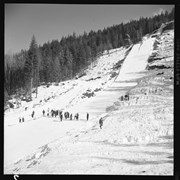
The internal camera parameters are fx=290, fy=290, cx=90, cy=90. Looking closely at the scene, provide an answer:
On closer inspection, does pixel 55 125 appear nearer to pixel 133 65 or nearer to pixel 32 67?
pixel 32 67

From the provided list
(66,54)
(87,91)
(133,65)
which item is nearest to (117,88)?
(133,65)

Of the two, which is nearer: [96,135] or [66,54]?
[96,135]

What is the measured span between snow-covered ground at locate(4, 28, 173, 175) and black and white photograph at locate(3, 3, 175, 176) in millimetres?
22

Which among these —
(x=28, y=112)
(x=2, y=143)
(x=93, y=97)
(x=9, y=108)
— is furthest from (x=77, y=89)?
(x=2, y=143)

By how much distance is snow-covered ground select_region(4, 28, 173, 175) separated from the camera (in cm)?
623

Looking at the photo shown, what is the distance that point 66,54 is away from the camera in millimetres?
7727

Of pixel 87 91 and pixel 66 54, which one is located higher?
pixel 66 54

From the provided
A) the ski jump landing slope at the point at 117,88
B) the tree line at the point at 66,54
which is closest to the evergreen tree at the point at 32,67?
the tree line at the point at 66,54

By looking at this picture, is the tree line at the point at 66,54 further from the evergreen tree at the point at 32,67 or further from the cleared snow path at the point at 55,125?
the cleared snow path at the point at 55,125

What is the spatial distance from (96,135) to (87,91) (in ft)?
4.99

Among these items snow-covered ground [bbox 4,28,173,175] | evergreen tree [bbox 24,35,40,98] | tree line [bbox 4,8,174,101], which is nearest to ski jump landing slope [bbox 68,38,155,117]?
snow-covered ground [bbox 4,28,173,175]

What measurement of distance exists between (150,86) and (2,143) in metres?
Answer: 3.92

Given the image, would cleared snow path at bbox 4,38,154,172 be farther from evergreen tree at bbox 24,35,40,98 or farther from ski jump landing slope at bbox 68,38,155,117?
evergreen tree at bbox 24,35,40,98

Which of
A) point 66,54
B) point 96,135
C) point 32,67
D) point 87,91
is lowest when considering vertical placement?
point 96,135
